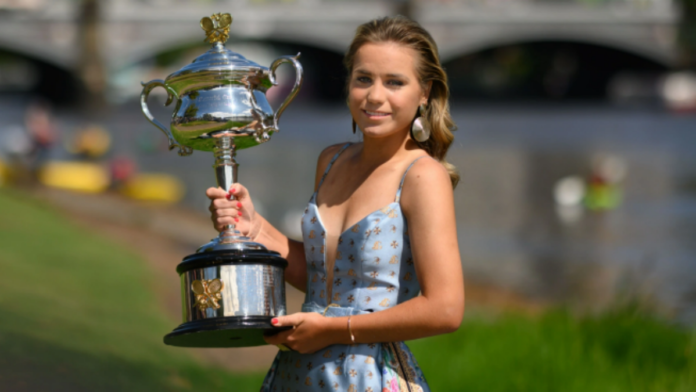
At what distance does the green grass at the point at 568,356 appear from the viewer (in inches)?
195

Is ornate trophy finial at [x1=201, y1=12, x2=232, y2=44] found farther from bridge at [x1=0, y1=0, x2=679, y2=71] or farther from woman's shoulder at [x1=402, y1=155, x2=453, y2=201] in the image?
bridge at [x1=0, y1=0, x2=679, y2=71]

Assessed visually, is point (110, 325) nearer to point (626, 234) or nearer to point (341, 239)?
point (341, 239)

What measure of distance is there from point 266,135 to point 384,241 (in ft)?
2.13

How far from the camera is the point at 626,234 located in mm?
15664

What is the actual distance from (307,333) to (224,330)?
0.25m

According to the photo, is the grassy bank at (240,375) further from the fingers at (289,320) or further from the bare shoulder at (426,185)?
the bare shoulder at (426,185)

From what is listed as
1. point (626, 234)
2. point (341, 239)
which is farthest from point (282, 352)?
point (626, 234)

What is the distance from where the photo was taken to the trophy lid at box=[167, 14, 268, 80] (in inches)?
106

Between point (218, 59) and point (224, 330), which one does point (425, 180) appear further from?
point (218, 59)

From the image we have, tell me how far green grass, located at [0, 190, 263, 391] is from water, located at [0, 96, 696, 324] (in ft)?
6.44

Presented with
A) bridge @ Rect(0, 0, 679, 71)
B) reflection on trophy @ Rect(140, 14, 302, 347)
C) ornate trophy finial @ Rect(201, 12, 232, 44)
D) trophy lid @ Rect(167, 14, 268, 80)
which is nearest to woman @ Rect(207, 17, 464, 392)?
reflection on trophy @ Rect(140, 14, 302, 347)

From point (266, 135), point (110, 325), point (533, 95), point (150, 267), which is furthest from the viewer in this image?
point (533, 95)

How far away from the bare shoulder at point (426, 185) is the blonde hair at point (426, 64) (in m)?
0.15

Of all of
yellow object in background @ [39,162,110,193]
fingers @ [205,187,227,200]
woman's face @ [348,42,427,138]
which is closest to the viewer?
woman's face @ [348,42,427,138]
